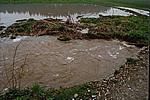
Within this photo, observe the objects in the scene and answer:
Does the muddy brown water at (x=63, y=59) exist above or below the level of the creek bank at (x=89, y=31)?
below

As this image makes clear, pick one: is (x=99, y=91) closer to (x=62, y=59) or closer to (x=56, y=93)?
(x=56, y=93)

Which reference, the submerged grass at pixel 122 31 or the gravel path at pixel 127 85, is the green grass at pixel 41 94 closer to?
the gravel path at pixel 127 85

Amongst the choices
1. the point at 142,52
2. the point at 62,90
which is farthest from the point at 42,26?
the point at 62,90

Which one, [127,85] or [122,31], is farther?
[122,31]

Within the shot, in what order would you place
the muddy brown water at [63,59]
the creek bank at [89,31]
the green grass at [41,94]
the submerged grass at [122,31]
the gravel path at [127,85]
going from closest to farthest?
the green grass at [41,94] < the gravel path at [127,85] < the muddy brown water at [63,59] < the submerged grass at [122,31] < the creek bank at [89,31]

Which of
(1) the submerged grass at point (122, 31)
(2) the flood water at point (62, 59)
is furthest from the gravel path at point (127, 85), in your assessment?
(1) the submerged grass at point (122, 31)

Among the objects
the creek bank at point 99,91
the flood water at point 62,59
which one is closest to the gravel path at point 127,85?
the creek bank at point 99,91

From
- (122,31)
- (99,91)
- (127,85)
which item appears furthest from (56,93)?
(122,31)

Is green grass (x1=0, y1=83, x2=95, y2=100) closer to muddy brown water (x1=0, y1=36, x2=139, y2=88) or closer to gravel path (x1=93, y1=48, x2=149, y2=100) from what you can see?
gravel path (x1=93, y1=48, x2=149, y2=100)

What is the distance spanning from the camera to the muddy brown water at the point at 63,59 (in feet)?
27.3

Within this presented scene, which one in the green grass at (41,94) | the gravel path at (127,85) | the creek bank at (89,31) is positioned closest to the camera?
the green grass at (41,94)

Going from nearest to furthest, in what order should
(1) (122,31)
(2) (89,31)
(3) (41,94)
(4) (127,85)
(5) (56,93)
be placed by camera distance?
(3) (41,94), (5) (56,93), (4) (127,85), (1) (122,31), (2) (89,31)

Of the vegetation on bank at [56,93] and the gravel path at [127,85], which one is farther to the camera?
the gravel path at [127,85]

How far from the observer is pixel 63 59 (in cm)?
1016
